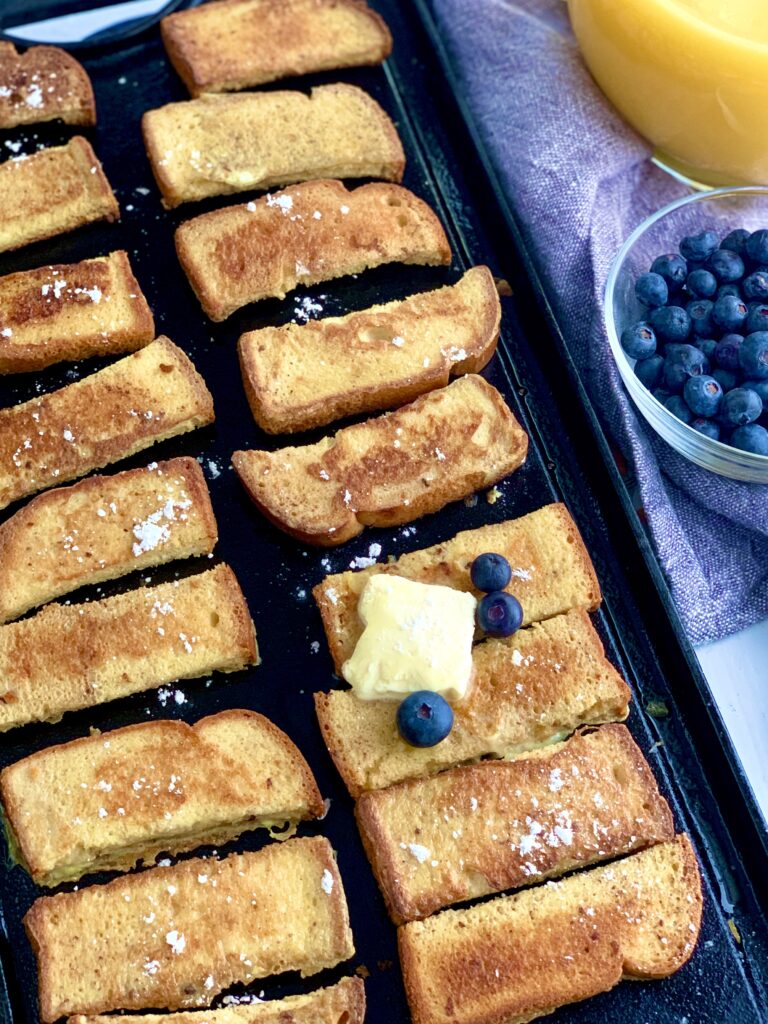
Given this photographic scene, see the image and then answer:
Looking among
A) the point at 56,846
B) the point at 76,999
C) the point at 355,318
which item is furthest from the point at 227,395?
the point at 76,999

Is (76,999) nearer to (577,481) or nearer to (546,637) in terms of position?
(546,637)

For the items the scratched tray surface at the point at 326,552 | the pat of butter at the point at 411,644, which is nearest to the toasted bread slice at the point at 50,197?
the scratched tray surface at the point at 326,552

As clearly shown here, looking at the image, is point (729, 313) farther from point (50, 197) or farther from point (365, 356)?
point (50, 197)

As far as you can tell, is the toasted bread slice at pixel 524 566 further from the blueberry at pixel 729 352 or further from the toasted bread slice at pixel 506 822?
the blueberry at pixel 729 352

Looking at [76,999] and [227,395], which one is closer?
[76,999]

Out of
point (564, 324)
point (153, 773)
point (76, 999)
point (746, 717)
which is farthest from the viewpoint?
point (564, 324)

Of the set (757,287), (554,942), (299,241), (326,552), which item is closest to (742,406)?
(757,287)

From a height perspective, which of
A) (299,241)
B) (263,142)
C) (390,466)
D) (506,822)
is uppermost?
(263,142)
